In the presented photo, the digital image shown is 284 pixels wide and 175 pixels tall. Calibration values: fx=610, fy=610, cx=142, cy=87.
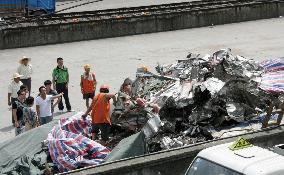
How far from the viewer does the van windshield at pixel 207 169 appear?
7934mm

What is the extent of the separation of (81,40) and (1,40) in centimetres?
348

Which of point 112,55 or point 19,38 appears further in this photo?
point 19,38

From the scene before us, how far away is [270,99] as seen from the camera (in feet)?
45.2

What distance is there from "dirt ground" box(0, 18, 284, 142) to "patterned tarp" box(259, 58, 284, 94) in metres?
4.88

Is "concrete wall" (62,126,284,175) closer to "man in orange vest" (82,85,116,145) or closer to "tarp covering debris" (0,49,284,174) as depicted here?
"tarp covering debris" (0,49,284,174)

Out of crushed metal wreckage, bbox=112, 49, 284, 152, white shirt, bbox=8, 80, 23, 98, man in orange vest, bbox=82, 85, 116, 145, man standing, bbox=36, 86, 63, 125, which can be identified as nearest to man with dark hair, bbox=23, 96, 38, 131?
man standing, bbox=36, 86, 63, 125

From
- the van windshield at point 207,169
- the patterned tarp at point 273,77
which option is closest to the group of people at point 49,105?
the patterned tarp at point 273,77

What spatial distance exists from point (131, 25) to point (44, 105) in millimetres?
14175

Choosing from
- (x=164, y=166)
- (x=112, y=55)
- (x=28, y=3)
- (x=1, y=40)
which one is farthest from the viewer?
(x=28, y=3)

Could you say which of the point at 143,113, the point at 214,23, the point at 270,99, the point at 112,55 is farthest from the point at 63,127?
the point at 214,23

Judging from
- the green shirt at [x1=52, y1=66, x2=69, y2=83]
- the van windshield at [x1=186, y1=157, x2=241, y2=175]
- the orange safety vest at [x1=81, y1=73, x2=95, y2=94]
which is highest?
the green shirt at [x1=52, y1=66, x2=69, y2=83]

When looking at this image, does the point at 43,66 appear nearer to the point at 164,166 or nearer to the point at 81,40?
the point at 81,40

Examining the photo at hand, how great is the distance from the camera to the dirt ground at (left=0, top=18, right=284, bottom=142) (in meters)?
20.5

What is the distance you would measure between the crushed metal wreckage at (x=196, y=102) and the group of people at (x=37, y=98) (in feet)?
5.55
